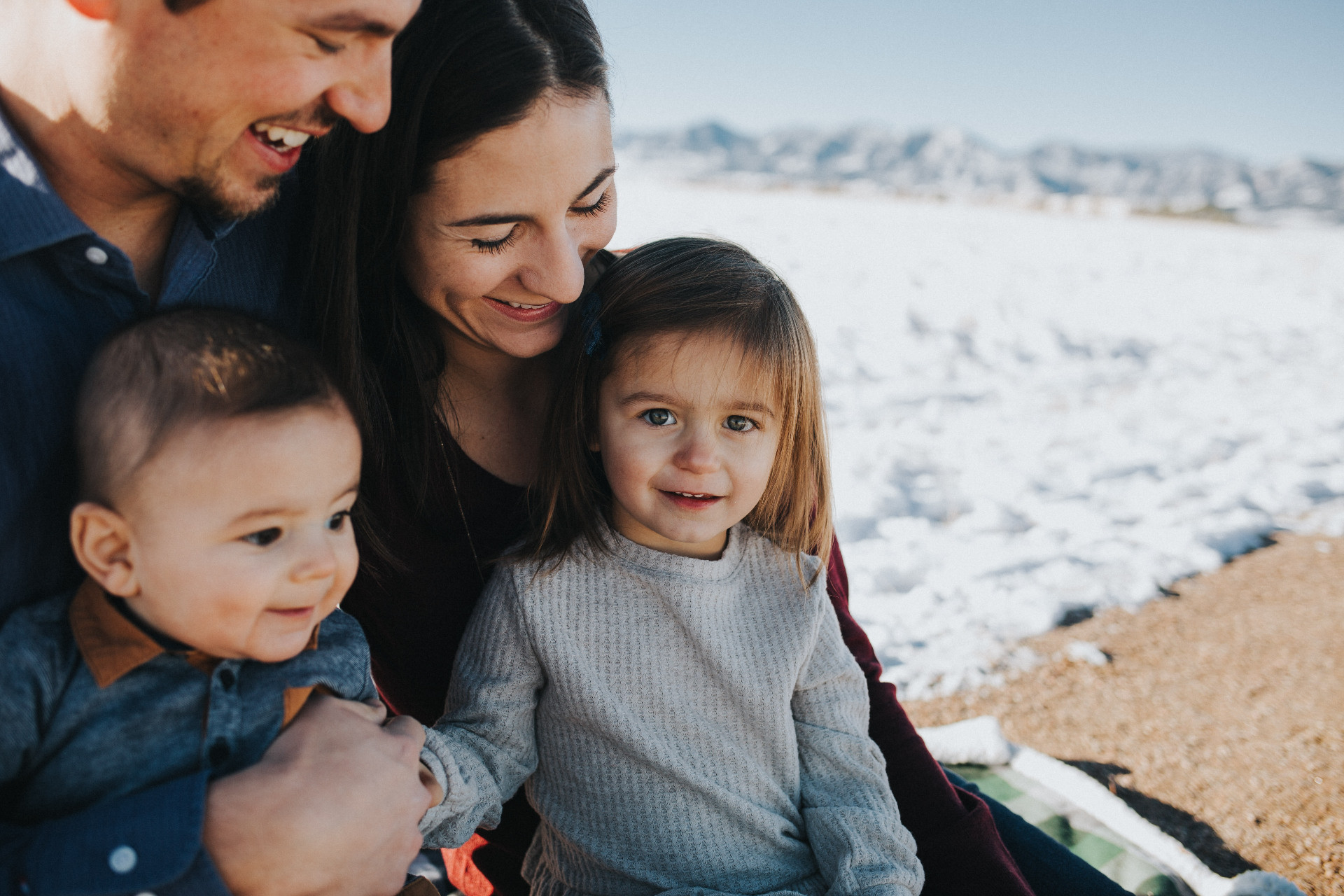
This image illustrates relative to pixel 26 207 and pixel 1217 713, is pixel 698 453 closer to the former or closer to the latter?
pixel 26 207

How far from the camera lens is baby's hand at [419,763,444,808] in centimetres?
131

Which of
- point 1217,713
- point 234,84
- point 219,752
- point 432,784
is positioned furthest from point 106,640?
point 1217,713

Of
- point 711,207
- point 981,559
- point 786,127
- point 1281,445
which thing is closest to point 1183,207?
point 711,207

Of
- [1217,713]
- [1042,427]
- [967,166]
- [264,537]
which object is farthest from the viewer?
[967,166]

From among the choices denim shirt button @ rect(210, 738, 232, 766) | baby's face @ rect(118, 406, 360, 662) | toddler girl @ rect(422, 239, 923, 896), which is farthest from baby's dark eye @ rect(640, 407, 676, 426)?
denim shirt button @ rect(210, 738, 232, 766)

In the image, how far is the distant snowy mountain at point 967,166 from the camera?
226 feet

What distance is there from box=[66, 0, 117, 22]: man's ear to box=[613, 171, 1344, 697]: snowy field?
108 cm

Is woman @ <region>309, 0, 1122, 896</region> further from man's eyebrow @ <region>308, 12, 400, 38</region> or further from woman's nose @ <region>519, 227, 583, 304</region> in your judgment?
man's eyebrow @ <region>308, 12, 400, 38</region>

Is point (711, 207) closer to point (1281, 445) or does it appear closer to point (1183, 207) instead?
point (1281, 445)

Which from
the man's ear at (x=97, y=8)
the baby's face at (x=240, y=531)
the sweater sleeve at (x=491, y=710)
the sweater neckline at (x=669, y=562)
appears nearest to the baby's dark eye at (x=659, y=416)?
the sweater neckline at (x=669, y=562)

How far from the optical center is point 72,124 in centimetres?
117

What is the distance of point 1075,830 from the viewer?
2.45 meters

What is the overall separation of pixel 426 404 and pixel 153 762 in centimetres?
80

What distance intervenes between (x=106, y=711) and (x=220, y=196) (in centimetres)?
69
